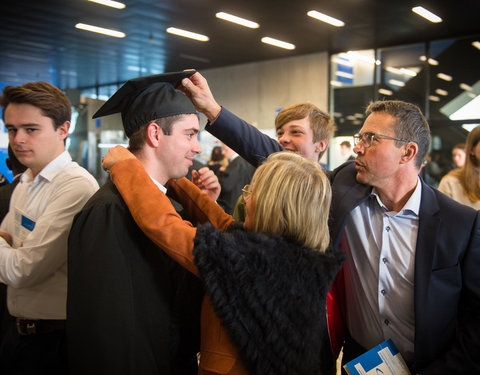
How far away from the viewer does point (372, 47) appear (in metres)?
9.38

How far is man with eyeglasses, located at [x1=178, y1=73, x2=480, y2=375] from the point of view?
1.62m

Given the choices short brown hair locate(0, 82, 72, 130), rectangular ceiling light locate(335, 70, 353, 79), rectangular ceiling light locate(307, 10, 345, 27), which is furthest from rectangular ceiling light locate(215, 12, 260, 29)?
short brown hair locate(0, 82, 72, 130)

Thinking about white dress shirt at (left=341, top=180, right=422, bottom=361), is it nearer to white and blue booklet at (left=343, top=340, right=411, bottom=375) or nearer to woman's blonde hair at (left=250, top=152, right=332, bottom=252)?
white and blue booklet at (left=343, top=340, right=411, bottom=375)

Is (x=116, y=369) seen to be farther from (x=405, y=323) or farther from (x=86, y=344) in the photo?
(x=405, y=323)

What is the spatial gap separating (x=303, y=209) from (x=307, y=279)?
25 centimetres

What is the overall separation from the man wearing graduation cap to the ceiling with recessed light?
6180 mm

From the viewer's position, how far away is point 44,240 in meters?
1.70

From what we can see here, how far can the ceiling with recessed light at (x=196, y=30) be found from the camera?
6887 millimetres

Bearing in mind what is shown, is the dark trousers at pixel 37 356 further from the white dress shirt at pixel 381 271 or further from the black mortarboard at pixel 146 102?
the white dress shirt at pixel 381 271

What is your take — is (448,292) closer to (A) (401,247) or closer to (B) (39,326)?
(A) (401,247)

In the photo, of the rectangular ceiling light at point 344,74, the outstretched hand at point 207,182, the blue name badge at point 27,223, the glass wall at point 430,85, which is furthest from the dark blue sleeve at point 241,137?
the rectangular ceiling light at point 344,74

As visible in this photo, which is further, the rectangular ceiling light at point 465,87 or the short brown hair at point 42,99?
the rectangular ceiling light at point 465,87

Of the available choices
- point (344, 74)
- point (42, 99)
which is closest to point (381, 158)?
point (42, 99)

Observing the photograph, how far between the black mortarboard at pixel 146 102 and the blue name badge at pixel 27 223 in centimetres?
65
